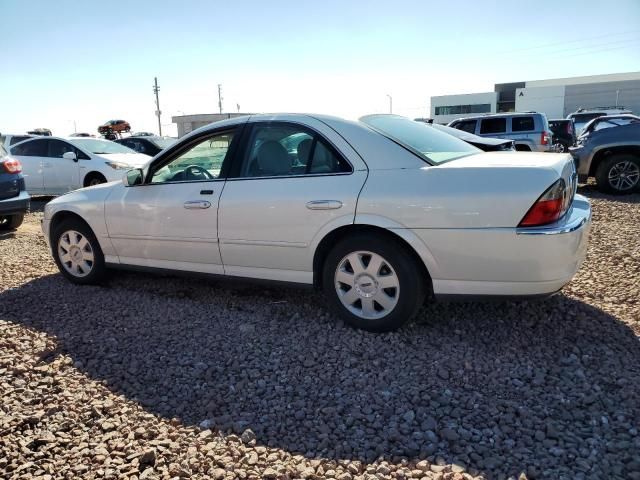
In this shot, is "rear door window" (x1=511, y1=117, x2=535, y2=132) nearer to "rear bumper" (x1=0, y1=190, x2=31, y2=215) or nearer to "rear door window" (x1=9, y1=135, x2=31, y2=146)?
"rear bumper" (x1=0, y1=190, x2=31, y2=215)

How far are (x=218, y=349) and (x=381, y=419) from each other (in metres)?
1.37

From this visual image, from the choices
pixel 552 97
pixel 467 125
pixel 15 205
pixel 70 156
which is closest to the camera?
pixel 15 205

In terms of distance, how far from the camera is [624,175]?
32.2 feet

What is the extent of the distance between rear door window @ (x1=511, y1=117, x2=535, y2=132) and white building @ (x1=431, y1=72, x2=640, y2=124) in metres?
38.4

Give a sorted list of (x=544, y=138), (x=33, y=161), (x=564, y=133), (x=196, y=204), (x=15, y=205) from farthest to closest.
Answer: (x=564, y=133)
(x=544, y=138)
(x=33, y=161)
(x=15, y=205)
(x=196, y=204)

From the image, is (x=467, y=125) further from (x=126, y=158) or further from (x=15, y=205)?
(x=15, y=205)

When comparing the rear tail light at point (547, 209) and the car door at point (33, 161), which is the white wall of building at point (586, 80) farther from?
the rear tail light at point (547, 209)

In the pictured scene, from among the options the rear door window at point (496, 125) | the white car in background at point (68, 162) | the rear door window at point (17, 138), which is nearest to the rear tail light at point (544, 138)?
the rear door window at point (496, 125)

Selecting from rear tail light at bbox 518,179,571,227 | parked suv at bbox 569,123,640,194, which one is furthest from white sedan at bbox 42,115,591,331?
parked suv at bbox 569,123,640,194

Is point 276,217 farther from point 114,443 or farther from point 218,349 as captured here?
point 114,443

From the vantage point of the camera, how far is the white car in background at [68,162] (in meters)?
11.0

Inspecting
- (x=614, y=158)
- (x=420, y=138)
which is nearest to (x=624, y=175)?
(x=614, y=158)

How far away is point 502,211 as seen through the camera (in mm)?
3109

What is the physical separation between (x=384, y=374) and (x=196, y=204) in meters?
2.07
